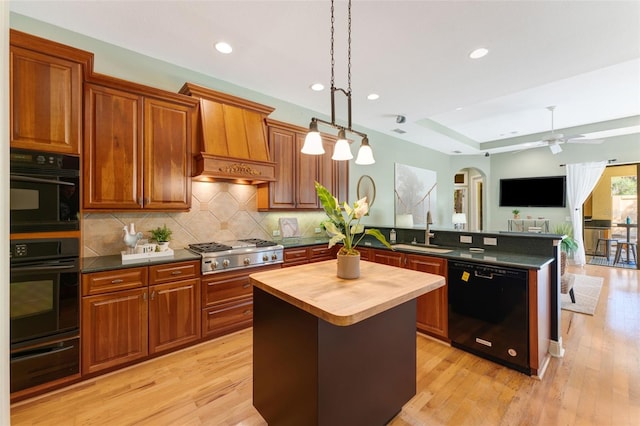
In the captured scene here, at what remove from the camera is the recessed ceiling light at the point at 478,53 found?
257cm

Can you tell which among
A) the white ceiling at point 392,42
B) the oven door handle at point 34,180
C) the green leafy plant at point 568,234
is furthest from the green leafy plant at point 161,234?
the green leafy plant at point 568,234

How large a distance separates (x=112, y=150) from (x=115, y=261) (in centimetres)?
99

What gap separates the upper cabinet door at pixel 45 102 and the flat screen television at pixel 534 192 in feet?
29.6

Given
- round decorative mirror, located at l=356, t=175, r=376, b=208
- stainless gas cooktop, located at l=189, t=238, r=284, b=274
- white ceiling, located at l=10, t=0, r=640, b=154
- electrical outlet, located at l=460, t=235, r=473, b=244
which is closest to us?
white ceiling, located at l=10, t=0, r=640, b=154

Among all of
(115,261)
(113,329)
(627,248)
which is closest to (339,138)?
(115,261)

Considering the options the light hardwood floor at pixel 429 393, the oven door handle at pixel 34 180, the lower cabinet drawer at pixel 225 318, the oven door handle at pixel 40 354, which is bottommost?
the light hardwood floor at pixel 429 393

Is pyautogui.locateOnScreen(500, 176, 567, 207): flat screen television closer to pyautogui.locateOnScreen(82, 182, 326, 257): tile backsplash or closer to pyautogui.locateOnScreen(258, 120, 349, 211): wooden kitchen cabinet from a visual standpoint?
pyautogui.locateOnScreen(258, 120, 349, 211): wooden kitchen cabinet

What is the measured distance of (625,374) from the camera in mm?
2193

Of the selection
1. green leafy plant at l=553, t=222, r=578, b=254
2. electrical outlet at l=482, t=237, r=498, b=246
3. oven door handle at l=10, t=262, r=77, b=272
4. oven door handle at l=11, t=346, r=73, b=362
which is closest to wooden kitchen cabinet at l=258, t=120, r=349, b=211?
oven door handle at l=10, t=262, r=77, b=272

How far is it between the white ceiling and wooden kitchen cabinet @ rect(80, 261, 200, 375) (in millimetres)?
2133

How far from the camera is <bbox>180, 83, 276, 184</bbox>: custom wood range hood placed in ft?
9.26

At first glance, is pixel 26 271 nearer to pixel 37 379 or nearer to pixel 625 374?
pixel 37 379

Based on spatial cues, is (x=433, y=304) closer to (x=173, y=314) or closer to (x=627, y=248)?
(x=173, y=314)

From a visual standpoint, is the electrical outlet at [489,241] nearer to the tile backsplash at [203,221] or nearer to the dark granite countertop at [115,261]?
the tile backsplash at [203,221]
